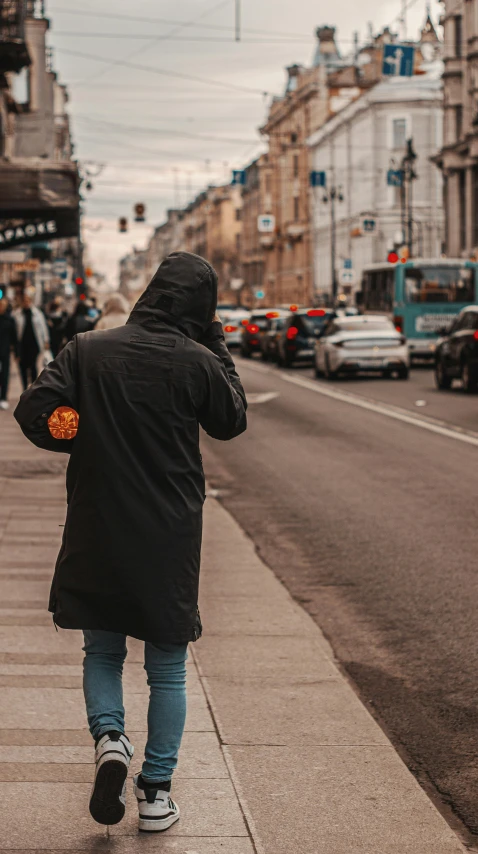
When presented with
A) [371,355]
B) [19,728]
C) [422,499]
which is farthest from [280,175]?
[19,728]

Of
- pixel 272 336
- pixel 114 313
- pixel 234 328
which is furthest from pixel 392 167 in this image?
pixel 114 313

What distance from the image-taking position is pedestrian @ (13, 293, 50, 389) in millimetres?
23219

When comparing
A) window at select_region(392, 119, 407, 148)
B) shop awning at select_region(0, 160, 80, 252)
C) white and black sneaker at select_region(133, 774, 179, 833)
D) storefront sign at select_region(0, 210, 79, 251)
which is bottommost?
white and black sneaker at select_region(133, 774, 179, 833)

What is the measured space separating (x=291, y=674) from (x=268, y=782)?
1.69 m

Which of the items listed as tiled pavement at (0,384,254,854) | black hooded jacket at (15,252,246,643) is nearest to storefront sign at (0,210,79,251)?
tiled pavement at (0,384,254,854)

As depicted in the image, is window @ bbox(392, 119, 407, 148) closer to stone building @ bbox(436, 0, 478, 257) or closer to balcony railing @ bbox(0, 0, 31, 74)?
stone building @ bbox(436, 0, 478, 257)

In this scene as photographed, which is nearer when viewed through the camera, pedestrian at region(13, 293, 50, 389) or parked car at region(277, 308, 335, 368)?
pedestrian at region(13, 293, 50, 389)

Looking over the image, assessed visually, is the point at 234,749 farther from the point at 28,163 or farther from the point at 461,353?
the point at 461,353

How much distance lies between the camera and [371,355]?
32156 millimetres

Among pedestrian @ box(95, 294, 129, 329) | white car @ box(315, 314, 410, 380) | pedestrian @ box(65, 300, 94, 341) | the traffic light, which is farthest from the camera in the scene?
the traffic light

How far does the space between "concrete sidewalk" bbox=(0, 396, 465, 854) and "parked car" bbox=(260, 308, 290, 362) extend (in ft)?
114

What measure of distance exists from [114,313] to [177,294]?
942 cm

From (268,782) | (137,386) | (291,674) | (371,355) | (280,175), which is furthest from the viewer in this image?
(280,175)

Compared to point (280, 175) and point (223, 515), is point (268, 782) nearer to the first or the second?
point (223, 515)
